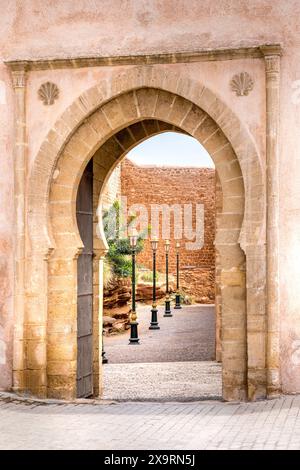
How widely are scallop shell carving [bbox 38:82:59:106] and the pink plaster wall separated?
72 millimetres

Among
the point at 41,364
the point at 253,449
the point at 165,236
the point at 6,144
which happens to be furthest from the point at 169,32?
the point at 165,236

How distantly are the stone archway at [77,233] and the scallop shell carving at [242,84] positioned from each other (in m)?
0.27

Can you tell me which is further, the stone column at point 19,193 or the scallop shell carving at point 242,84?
the stone column at point 19,193

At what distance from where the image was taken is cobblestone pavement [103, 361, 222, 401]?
12453mm

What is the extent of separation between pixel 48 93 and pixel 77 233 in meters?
1.88

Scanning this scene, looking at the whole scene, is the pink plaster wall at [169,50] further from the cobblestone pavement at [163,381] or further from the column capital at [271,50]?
the cobblestone pavement at [163,381]

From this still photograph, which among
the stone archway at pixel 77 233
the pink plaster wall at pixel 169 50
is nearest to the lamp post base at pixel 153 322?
the stone archway at pixel 77 233

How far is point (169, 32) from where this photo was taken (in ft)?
32.2

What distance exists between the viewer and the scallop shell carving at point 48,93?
33.1 feet

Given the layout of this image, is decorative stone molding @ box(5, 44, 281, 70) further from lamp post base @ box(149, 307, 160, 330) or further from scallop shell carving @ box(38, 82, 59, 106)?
lamp post base @ box(149, 307, 160, 330)

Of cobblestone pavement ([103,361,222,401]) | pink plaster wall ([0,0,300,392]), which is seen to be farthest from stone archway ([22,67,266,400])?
cobblestone pavement ([103,361,222,401])

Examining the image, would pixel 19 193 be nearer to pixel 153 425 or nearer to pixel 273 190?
pixel 273 190

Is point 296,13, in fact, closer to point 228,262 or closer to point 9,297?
point 228,262

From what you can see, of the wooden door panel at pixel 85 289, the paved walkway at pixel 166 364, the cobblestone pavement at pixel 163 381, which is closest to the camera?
the wooden door panel at pixel 85 289
